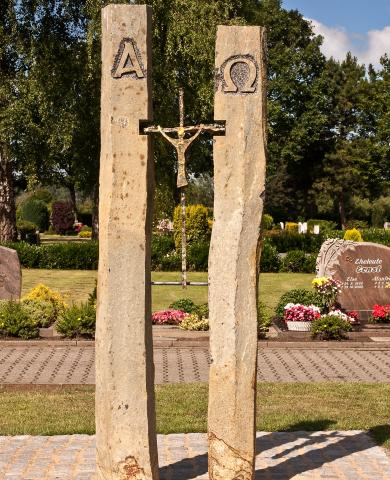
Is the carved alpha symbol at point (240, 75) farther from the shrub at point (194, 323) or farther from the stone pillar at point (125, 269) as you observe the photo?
the shrub at point (194, 323)

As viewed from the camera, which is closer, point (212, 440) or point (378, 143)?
point (212, 440)

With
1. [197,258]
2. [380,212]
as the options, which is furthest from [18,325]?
[380,212]

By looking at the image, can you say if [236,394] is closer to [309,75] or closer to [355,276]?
[355,276]

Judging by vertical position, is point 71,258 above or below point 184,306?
above

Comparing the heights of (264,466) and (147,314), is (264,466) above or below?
below

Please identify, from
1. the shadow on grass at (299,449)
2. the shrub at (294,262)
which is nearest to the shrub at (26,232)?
the shrub at (294,262)

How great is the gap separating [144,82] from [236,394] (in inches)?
104

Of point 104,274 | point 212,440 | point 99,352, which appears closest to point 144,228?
point 104,274

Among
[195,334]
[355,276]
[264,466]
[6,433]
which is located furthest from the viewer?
[355,276]

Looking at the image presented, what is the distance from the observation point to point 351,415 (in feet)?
37.3

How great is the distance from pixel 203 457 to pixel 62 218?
58.5 meters

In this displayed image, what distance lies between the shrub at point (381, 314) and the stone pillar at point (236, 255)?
12115 millimetres

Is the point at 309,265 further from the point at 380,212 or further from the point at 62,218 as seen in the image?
the point at 62,218

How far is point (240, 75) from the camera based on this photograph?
8.03 metres
